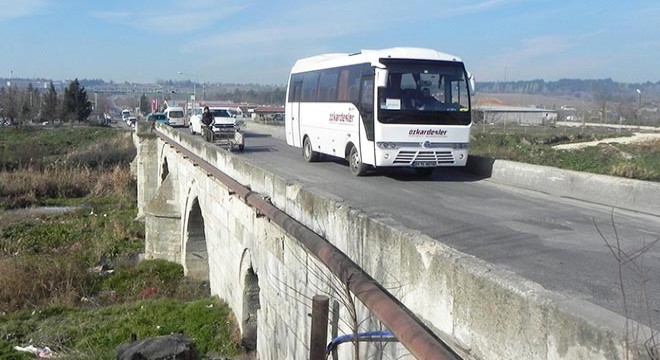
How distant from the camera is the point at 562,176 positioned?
486 inches

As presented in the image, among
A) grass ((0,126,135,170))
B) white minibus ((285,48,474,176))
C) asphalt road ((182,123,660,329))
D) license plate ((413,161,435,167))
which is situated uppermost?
white minibus ((285,48,474,176))

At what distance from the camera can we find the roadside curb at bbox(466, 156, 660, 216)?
10383 millimetres

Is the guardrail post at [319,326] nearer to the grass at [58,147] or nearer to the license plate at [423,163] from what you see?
the license plate at [423,163]

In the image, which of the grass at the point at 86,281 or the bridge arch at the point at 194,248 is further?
the bridge arch at the point at 194,248

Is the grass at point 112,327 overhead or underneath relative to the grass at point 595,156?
underneath

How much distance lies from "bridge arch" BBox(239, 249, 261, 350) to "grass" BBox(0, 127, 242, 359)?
359 millimetres

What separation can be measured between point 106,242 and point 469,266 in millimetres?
29252

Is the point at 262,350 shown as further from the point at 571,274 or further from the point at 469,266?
the point at 469,266

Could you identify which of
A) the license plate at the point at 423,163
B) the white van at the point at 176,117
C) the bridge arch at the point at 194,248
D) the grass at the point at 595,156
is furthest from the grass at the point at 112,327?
the white van at the point at 176,117

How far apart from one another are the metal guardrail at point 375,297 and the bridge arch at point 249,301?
3721mm

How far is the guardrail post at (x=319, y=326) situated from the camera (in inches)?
191

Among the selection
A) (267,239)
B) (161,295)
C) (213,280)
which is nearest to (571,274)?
(267,239)

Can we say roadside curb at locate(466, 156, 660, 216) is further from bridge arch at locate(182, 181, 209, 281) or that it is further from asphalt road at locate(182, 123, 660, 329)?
bridge arch at locate(182, 181, 209, 281)

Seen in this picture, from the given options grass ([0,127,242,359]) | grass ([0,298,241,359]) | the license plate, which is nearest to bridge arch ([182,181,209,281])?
grass ([0,127,242,359])
